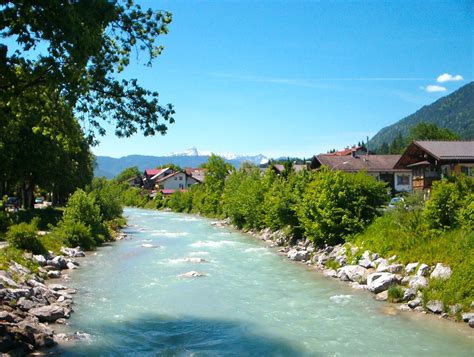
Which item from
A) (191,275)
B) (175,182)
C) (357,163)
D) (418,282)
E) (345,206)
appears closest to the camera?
(418,282)

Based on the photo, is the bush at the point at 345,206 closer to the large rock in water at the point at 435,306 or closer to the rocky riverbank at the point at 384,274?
the rocky riverbank at the point at 384,274

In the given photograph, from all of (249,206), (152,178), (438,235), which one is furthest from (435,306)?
(152,178)

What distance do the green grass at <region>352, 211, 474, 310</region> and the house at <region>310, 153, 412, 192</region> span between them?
3504 cm

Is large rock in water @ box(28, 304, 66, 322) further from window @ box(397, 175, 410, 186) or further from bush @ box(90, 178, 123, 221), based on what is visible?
window @ box(397, 175, 410, 186)

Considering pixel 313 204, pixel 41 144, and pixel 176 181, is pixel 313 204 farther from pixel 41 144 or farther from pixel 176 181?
pixel 176 181

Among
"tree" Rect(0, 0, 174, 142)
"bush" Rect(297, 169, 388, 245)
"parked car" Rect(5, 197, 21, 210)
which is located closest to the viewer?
"tree" Rect(0, 0, 174, 142)

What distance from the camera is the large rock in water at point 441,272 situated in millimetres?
16453

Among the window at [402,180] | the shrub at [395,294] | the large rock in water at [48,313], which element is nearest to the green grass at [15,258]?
the large rock in water at [48,313]

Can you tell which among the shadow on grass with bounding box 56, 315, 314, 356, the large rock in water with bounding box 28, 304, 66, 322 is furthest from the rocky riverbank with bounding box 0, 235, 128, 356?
the shadow on grass with bounding box 56, 315, 314, 356

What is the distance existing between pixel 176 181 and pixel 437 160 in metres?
97.8

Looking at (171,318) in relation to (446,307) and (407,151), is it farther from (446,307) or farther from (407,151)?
(407,151)

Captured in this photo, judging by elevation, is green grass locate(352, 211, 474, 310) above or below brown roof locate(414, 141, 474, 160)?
below

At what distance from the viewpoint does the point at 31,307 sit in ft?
47.8

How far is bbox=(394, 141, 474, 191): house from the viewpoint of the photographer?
40094 mm
